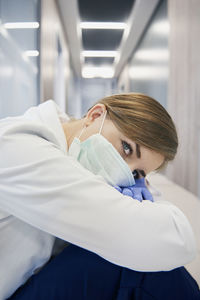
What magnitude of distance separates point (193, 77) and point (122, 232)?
1.82m

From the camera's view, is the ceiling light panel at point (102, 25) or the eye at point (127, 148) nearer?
the eye at point (127, 148)

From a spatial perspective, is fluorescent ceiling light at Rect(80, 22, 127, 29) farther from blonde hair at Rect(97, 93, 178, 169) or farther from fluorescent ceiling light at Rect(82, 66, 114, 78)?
blonde hair at Rect(97, 93, 178, 169)

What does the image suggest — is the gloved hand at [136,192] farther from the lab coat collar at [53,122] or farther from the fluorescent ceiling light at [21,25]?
the fluorescent ceiling light at [21,25]

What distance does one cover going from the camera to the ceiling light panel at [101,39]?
4.56m

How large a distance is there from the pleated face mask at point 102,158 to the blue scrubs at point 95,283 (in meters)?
Answer: 0.27

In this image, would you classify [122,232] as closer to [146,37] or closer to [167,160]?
[167,160]

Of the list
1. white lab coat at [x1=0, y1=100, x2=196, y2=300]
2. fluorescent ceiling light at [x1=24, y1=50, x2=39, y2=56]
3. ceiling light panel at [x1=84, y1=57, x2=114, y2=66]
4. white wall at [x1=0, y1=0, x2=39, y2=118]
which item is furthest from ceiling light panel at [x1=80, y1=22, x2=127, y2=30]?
white lab coat at [x1=0, y1=100, x2=196, y2=300]

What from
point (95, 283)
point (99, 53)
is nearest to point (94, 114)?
point (95, 283)

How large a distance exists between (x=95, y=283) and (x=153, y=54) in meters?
3.48

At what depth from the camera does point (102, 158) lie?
33.4 inches

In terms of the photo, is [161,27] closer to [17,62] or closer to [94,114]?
[17,62]

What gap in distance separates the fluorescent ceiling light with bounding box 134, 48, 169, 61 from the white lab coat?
8.61ft

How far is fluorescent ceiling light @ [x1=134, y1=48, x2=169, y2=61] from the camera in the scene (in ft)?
9.75

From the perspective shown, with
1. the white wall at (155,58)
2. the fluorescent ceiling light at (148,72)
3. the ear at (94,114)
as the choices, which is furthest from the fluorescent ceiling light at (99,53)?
the ear at (94,114)
